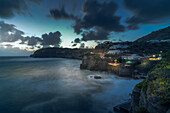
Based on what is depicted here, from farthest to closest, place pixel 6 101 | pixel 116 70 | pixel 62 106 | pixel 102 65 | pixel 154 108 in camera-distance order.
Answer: pixel 102 65
pixel 116 70
pixel 6 101
pixel 62 106
pixel 154 108

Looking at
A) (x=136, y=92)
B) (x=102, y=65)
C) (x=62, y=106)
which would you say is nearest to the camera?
(x=136, y=92)

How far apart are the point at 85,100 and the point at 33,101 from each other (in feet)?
37.4

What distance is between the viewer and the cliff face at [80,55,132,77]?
35.9 metres

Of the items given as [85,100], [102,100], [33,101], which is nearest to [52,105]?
[33,101]

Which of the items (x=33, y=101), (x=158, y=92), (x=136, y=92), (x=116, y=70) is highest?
(x=158, y=92)

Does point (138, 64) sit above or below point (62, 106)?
above

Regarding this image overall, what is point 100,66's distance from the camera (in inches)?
1949

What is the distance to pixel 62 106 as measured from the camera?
55.4 feet

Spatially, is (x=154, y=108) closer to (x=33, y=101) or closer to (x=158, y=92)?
(x=158, y=92)

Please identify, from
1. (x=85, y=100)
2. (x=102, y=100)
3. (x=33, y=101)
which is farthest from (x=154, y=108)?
(x=33, y=101)

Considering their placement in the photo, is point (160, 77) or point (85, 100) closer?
point (160, 77)

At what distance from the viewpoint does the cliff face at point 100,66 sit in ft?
118

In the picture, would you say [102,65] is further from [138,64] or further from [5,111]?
[5,111]

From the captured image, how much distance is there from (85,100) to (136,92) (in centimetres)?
1138
